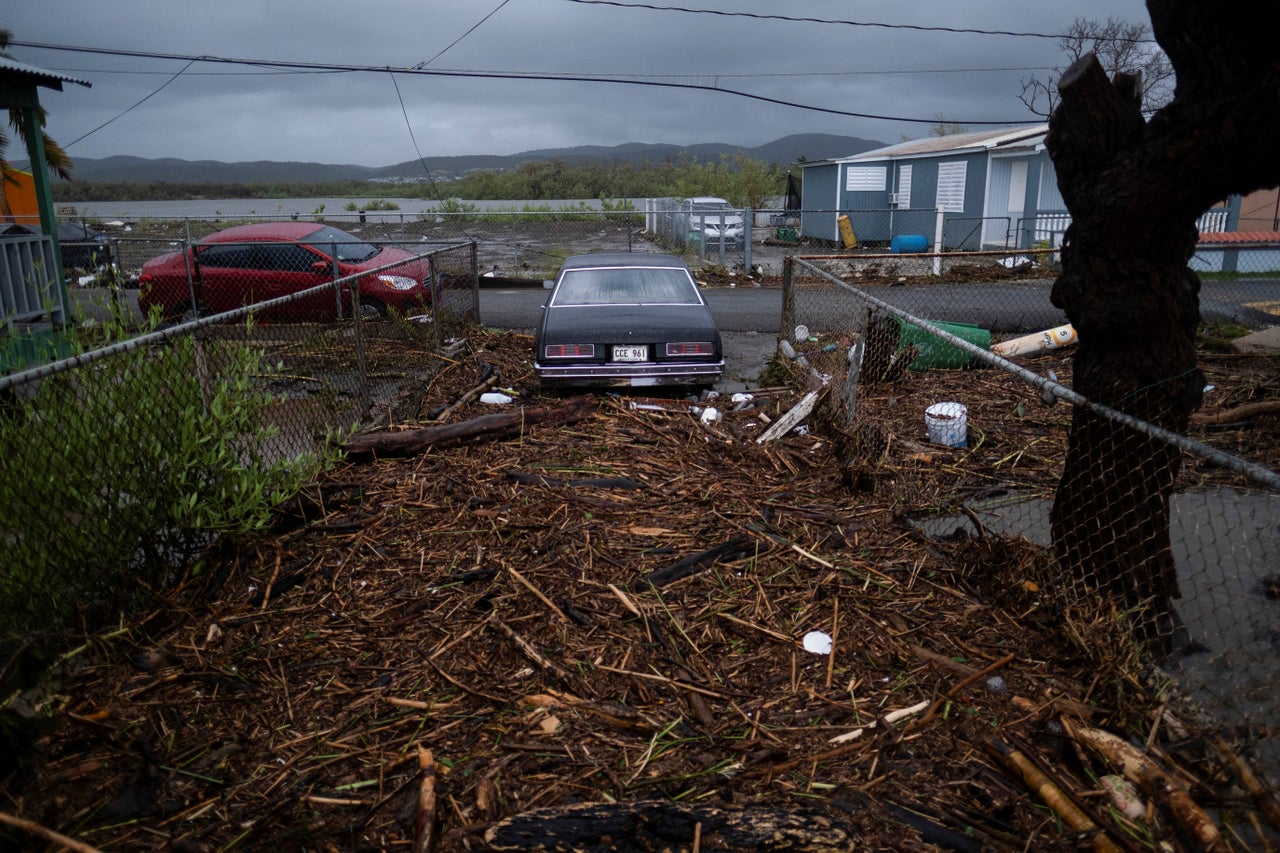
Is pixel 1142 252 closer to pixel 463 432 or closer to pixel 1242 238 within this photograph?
pixel 463 432

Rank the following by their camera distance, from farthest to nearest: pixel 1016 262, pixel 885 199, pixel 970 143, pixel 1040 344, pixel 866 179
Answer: pixel 866 179
pixel 885 199
pixel 970 143
pixel 1016 262
pixel 1040 344

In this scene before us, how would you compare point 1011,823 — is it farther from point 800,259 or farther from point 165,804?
point 800,259

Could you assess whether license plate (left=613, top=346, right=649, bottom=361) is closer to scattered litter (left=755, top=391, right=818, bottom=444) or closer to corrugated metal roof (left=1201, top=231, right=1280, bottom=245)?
scattered litter (left=755, top=391, right=818, bottom=444)

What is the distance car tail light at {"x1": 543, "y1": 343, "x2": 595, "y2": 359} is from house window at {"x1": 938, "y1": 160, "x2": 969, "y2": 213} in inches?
888

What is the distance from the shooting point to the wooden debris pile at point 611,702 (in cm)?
279

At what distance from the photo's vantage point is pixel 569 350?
8328 millimetres

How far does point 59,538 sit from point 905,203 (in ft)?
102

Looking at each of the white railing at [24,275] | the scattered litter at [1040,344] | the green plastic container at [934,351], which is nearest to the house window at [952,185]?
the scattered litter at [1040,344]

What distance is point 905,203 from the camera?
3106 cm

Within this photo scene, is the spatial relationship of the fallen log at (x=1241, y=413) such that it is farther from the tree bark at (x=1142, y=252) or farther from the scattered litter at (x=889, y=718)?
the scattered litter at (x=889, y=718)

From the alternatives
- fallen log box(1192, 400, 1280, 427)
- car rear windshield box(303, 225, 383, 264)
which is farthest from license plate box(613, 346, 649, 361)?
car rear windshield box(303, 225, 383, 264)

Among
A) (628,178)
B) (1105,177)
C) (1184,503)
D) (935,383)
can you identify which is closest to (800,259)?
(935,383)

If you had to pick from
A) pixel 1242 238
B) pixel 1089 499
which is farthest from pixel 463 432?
pixel 1242 238

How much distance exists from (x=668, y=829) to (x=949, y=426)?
5237 mm
